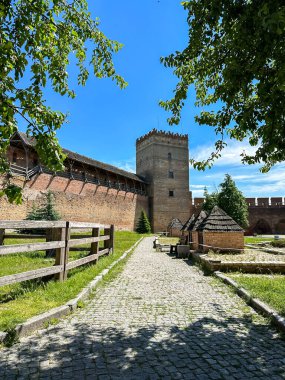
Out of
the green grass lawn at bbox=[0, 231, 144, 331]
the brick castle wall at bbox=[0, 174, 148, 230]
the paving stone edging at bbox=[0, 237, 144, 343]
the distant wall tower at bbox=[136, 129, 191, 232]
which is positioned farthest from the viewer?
the distant wall tower at bbox=[136, 129, 191, 232]

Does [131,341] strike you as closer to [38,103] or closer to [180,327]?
[180,327]

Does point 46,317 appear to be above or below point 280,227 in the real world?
below

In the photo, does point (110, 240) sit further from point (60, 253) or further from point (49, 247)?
point (49, 247)

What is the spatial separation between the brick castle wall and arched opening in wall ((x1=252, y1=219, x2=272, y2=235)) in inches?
858

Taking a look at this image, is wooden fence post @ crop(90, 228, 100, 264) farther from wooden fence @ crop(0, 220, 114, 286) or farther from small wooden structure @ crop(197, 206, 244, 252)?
small wooden structure @ crop(197, 206, 244, 252)

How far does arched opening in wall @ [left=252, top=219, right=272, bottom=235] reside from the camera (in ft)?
176

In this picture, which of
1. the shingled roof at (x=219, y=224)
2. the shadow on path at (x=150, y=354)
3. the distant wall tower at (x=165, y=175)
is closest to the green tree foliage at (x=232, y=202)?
the distant wall tower at (x=165, y=175)

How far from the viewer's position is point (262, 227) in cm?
5519

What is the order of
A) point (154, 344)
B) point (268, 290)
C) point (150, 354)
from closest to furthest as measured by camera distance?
point (150, 354) → point (154, 344) → point (268, 290)

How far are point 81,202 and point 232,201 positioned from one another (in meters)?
20.9

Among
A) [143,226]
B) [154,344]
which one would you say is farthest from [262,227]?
[154,344]

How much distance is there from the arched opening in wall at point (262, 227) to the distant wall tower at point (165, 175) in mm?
13140

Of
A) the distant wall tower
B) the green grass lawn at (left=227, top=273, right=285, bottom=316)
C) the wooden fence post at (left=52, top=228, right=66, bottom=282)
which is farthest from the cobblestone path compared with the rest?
the distant wall tower

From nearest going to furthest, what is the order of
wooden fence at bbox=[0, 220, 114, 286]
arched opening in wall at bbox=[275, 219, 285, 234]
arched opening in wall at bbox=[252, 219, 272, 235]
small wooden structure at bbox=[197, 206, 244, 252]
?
wooden fence at bbox=[0, 220, 114, 286] → small wooden structure at bbox=[197, 206, 244, 252] → arched opening in wall at bbox=[275, 219, 285, 234] → arched opening in wall at bbox=[252, 219, 272, 235]
